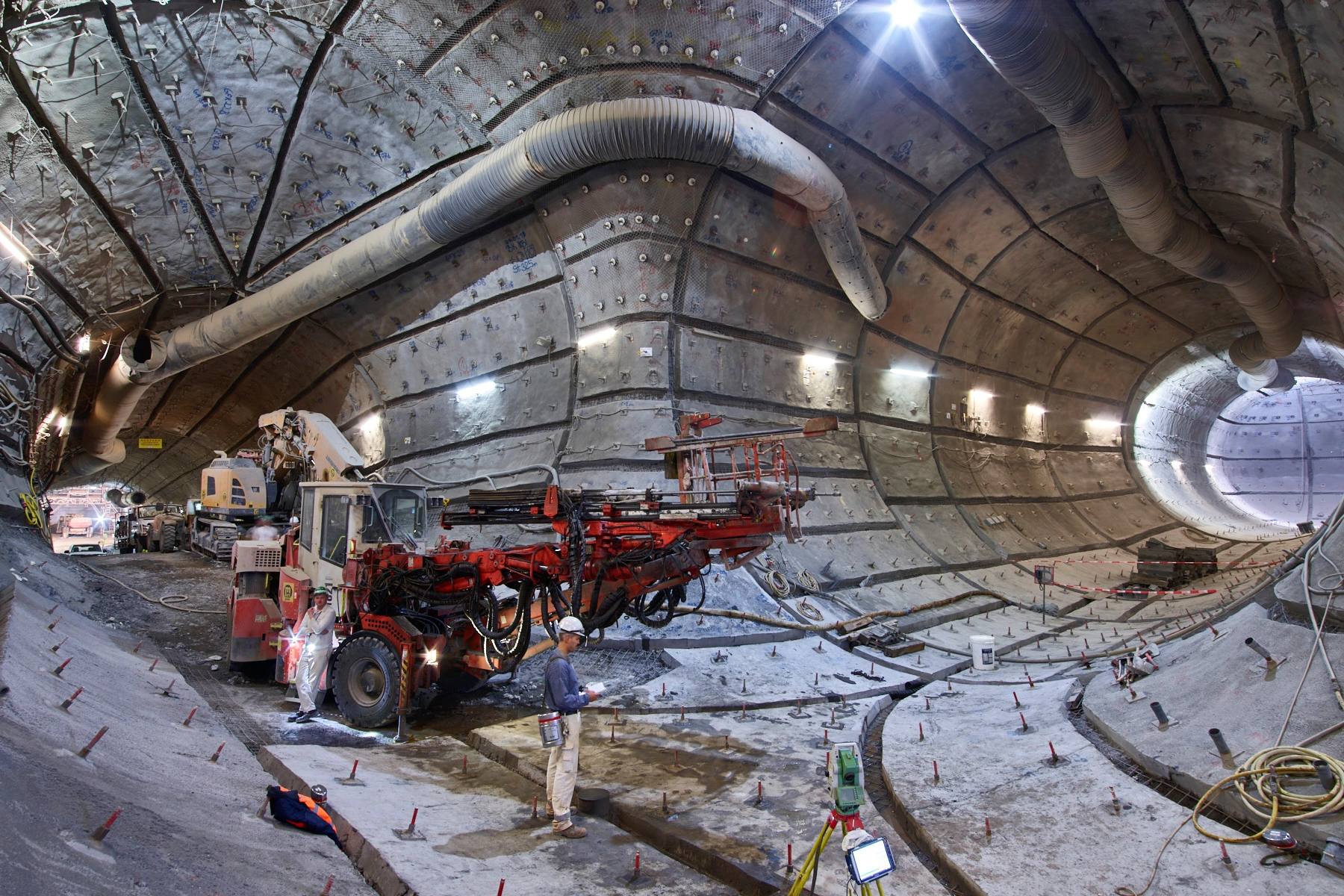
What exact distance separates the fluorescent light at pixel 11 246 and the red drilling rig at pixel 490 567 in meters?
5.54

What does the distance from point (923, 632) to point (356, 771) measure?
274 inches

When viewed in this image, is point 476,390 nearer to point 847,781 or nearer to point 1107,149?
point 1107,149

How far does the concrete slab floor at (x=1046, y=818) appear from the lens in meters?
3.02

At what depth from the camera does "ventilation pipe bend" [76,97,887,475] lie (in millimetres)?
8617

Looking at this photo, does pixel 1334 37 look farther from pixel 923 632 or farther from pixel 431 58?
pixel 431 58

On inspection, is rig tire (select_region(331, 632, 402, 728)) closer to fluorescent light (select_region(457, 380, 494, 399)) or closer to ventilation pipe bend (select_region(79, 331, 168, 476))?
fluorescent light (select_region(457, 380, 494, 399))

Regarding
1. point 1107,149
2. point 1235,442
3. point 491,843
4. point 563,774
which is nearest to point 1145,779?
point 563,774

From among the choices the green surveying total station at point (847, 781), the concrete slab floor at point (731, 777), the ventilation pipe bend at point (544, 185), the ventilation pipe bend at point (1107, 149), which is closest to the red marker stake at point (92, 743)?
the concrete slab floor at point (731, 777)

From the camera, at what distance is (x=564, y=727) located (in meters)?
4.08

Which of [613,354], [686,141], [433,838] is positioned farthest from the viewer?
[613,354]

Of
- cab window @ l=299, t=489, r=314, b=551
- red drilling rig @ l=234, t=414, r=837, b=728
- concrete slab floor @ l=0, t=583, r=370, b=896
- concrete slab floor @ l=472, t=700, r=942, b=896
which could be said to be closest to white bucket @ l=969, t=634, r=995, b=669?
concrete slab floor @ l=472, t=700, r=942, b=896

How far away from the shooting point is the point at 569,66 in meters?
8.87

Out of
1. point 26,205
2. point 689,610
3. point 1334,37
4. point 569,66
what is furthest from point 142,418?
point 1334,37

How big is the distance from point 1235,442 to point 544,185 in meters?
23.1
